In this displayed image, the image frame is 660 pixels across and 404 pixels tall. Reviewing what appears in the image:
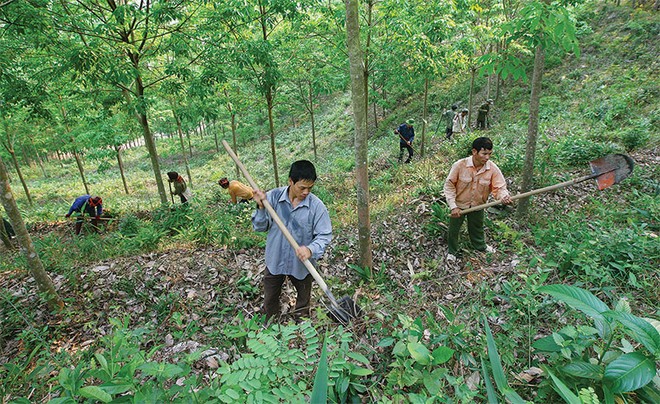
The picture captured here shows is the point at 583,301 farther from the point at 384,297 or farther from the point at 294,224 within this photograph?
the point at 294,224

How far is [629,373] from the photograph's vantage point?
1.66 m

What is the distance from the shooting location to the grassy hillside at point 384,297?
192 cm

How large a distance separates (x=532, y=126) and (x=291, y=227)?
4547 mm

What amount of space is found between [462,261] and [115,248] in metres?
6.11

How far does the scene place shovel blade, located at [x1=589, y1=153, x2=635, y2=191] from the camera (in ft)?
14.3

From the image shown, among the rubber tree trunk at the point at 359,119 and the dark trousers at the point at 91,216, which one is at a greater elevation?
the rubber tree trunk at the point at 359,119

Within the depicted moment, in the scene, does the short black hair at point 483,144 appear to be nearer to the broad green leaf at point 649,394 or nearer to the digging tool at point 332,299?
the digging tool at point 332,299

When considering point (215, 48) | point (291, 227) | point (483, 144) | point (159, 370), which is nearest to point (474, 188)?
point (483, 144)

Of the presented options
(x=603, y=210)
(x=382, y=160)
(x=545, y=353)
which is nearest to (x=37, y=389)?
(x=545, y=353)

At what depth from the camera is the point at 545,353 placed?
2396 millimetres

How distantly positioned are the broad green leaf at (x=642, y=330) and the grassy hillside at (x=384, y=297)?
0.06 feet

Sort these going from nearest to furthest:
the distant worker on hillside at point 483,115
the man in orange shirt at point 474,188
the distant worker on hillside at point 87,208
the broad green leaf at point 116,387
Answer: the broad green leaf at point 116,387 < the man in orange shirt at point 474,188 < the distant worker on hillside at point 87,208 < the distant worker on hillside at point 483,115

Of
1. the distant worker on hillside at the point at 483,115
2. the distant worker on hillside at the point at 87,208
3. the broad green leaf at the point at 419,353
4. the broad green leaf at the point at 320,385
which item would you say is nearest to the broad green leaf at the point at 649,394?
the broad green leaf at the point at 419,353

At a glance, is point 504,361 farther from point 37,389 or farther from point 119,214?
point 119,214
